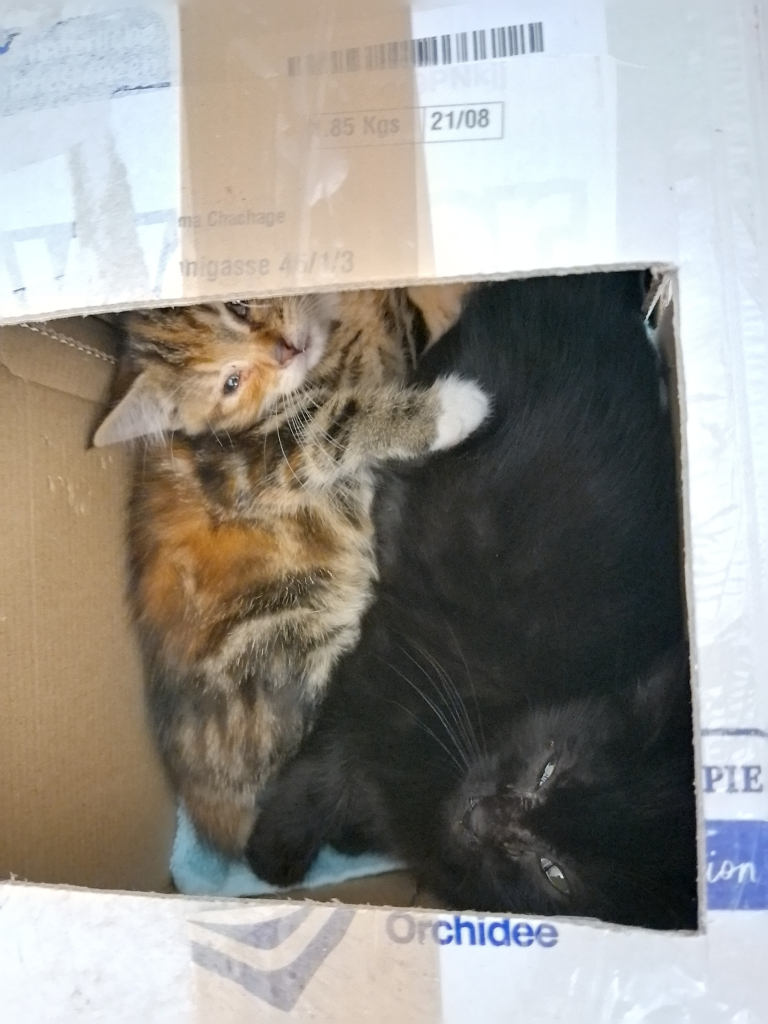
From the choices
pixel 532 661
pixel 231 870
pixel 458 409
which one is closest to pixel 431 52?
pixel 458 409

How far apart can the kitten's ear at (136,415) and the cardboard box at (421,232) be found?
338mm

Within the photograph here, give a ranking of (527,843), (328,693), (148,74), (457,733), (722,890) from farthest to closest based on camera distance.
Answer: (328,693) → (457,733) → (527,843) → (148,74) → (722,890)

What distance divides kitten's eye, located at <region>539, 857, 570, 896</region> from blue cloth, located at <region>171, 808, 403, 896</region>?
34 cm

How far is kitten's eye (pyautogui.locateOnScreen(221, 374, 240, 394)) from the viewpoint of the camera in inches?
49.2

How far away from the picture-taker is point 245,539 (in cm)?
124

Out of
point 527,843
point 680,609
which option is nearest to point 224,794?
point 527,843

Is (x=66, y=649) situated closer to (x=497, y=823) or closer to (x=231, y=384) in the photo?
(x=231, y=384)

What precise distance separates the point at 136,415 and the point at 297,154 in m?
0.54

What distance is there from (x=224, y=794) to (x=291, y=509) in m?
0.46

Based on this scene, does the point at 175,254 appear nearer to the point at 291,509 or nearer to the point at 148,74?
the point at 148,74

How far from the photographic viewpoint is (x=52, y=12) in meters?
0.80

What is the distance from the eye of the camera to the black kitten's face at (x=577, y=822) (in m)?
0.86

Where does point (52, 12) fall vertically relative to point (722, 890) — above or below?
above

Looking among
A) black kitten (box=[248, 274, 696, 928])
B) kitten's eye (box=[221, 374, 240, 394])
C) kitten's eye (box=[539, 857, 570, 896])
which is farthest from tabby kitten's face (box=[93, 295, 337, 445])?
kitten's eye (box=[539, 857, 570, 896])
